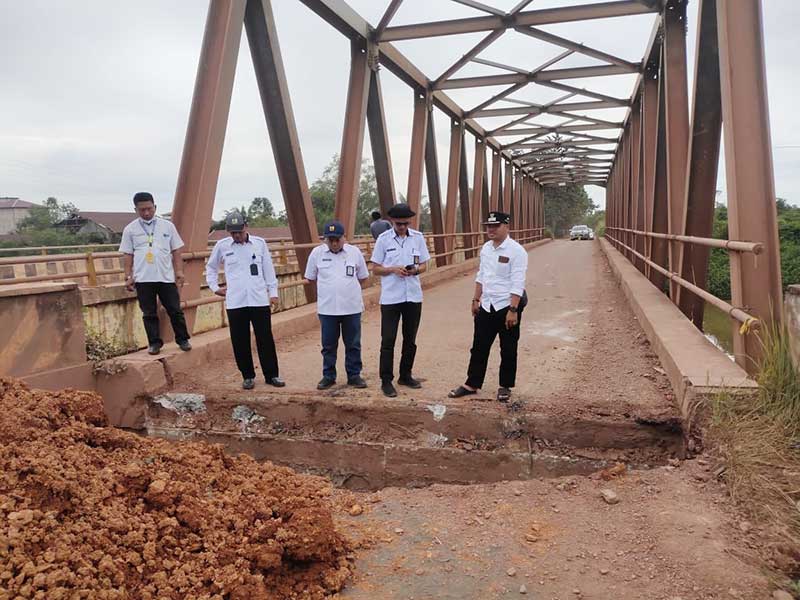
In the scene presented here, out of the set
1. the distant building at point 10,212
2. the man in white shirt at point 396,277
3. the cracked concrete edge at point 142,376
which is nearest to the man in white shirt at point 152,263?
the cracked concrete edge at point 142,376

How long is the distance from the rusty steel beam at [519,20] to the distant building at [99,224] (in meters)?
35.0

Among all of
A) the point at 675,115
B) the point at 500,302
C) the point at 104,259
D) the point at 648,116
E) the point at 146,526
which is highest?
the point at 648,116

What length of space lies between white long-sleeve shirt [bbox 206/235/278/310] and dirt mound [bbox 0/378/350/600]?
173cm

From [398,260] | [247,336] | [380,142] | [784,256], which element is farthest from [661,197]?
[784,256]

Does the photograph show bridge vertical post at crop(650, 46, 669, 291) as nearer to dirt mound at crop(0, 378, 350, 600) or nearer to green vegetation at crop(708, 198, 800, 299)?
dirt mound at crop(0, 378, 350, 600)

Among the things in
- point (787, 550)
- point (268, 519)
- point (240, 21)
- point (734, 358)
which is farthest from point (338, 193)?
point (787, 550)

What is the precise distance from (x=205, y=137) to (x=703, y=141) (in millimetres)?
4816

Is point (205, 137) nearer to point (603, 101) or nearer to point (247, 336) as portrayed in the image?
point (247, 336)

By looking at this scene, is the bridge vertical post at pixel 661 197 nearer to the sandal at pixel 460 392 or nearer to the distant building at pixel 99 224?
the sandal at pixel 460 392

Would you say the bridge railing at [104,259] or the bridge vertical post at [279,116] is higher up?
the bridge vertical post at [279,116]

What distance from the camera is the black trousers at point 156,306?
498 centimetres

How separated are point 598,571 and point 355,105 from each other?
27.4 feet

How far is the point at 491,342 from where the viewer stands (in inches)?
165

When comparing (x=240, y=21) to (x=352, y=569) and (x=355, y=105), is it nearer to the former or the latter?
(x=355, y=105)
